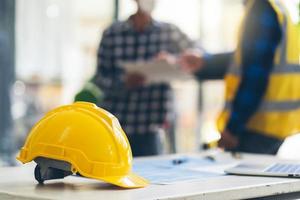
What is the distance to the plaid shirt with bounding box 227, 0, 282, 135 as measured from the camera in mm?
2637

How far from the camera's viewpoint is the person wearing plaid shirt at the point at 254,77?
2633 mm

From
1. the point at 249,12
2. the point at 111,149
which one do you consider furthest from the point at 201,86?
the point at 111,149

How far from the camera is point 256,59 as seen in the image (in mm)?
2646

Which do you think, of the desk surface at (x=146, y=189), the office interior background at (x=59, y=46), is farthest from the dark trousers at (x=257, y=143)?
the office interior background at (x=59, y=46)

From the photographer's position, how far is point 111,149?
148 cm

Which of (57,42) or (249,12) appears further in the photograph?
(57,42)

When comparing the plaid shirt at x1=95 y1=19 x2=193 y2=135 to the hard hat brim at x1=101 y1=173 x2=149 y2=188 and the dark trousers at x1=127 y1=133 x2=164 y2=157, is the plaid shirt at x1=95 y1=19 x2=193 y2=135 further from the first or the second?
the hard hat brim at x1=101 y1=173 x2=149 y2=188

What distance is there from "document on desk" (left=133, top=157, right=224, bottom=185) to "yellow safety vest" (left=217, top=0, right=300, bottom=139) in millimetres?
553

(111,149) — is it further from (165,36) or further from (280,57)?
(165,36)

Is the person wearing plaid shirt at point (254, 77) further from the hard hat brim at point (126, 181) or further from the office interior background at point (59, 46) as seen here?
the office interior background at point (59, 46)

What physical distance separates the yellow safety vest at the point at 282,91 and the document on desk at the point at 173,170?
0.55m

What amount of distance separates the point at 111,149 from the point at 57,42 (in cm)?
466

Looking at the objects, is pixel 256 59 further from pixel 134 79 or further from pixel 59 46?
pixel 59 46

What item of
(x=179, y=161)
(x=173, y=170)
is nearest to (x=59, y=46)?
(x=179, y=161)
